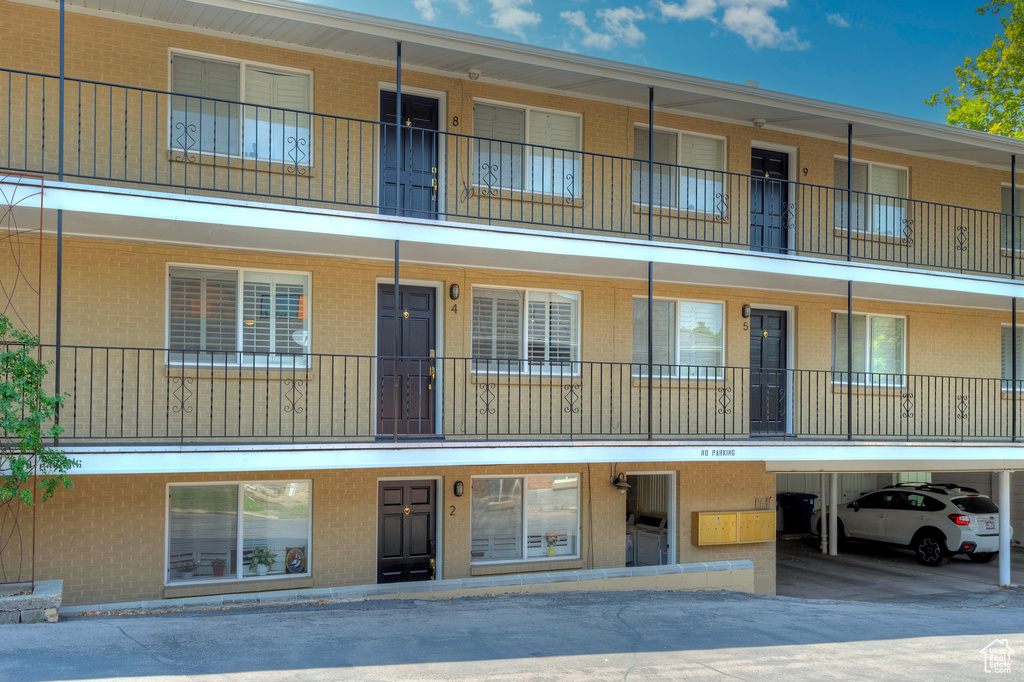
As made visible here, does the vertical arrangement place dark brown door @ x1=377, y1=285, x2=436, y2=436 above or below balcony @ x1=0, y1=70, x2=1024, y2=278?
below

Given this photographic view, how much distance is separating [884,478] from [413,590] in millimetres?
15127

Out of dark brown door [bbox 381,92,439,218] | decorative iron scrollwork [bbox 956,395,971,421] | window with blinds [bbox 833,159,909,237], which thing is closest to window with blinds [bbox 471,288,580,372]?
dark brown door [bbox 381,92,439,218]

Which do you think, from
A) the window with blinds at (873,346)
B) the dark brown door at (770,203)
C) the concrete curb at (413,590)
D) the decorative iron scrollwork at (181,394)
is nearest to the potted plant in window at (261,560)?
the concrete curb at (413,590)

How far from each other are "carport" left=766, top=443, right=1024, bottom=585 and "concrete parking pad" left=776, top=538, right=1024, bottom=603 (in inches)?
1.5

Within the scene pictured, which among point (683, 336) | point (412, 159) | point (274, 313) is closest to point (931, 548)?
point (683, 336)

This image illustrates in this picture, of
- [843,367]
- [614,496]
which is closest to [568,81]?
[614,496]

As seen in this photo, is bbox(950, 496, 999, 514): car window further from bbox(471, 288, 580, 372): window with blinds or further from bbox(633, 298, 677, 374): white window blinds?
bbox(471, 288, 580, 372): window with blinds

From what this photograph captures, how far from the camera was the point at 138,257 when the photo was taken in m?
11.4

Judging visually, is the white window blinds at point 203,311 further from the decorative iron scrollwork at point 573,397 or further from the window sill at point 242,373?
the decorative iron scrollwork at point 573,397

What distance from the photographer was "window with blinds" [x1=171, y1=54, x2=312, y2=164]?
38.6 feet

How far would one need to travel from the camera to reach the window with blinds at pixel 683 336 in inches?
580

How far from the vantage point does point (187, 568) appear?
11570 millimetres

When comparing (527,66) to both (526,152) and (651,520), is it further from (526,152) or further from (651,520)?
(651,520)

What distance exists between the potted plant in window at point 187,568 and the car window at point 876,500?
14.1 meters
